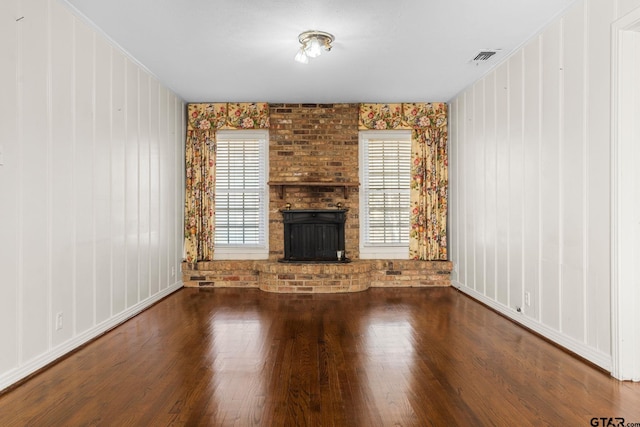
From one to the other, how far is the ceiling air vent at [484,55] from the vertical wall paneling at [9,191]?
386cm

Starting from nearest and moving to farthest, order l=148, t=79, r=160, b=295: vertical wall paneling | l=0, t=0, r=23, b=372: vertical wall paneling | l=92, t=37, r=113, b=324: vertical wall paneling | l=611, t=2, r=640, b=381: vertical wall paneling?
l=0, t=0, r=23, b=372: vertical wall paneling, l=611, t=2, r=640, b=381: vertical wall paneling, l=92, t=37, r=113, b=324: vertical wall paneling, l=148, t=79, r=160, b=295: vertical wall paneling

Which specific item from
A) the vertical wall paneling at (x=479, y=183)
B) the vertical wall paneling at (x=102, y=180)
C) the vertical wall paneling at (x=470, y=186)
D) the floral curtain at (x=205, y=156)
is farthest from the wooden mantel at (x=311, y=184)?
the vertical wall paneling at (x=102, y=180)

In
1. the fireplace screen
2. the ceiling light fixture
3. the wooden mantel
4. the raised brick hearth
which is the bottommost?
the raised brick hearth

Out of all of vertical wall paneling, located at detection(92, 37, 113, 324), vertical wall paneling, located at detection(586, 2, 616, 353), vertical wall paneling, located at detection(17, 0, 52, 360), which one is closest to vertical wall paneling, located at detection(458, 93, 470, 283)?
vertical wall paneling, located at detection(586, 2, 616, 353)

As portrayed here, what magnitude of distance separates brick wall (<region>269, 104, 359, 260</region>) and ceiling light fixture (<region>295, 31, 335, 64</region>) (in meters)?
2.14

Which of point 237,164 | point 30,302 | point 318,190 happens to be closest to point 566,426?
point 30,302

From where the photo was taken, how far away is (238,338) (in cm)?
325

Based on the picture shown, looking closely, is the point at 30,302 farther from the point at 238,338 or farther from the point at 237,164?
the point at 237,164

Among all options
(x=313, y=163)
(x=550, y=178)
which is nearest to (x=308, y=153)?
(x=313, y=163)

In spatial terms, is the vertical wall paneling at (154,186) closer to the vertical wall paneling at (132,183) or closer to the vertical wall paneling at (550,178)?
the vertical wall paneling at (132,183)

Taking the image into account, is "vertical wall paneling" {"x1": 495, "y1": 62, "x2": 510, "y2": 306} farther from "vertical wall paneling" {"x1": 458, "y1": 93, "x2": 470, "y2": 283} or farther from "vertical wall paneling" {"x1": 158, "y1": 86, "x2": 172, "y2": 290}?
"vertical wall paneling" {"x1": 158, "y1": 86, "x2": 172, "y2": 290}

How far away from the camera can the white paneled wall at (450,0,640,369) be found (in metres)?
2.63

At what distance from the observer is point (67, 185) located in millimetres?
2916

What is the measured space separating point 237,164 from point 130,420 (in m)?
4.30
